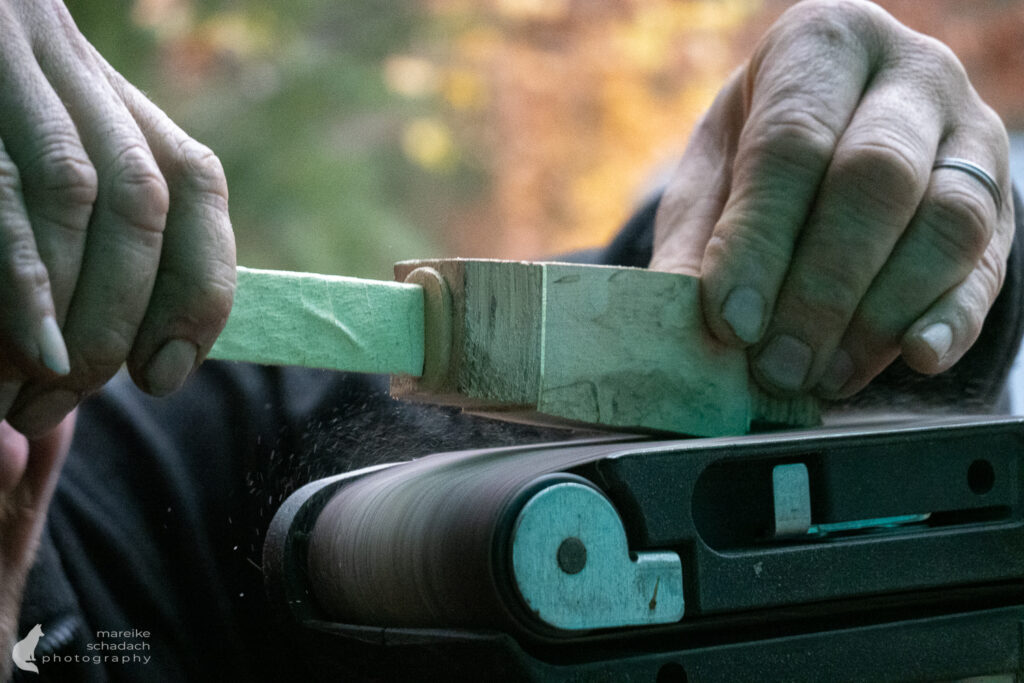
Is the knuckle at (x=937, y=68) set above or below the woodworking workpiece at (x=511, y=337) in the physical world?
above

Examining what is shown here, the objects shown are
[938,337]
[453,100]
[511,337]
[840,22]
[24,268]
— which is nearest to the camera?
[24,268]

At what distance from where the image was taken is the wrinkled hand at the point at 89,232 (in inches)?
19.6

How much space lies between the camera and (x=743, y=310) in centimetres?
79

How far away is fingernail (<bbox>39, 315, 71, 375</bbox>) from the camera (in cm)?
49

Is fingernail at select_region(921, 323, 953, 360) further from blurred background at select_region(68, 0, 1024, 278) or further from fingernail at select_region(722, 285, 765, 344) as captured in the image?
blurred background at select_region(68, 0, 1024, 278)

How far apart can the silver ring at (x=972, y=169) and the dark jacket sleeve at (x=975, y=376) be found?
8.5 inches

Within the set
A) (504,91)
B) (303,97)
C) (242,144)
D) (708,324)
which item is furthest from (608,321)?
(504,91)

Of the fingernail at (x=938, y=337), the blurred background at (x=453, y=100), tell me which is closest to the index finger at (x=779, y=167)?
the fingernail at (x=938, y=337)

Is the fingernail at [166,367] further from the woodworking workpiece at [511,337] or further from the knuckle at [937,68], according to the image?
the knuckle at [937,68]

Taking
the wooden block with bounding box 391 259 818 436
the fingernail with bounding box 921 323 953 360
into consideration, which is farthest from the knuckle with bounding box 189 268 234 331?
the fingernail with bounding box 921 323 953 360

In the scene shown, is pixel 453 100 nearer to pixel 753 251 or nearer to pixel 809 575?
pixel 753 251

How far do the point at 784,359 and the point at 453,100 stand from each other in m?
3.56

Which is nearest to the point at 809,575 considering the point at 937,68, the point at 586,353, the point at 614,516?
the point at 614,516

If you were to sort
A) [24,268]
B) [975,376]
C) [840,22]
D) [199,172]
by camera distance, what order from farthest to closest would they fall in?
1. [975,376]
2. [840,22]
3. [199,172]
4. [24,268]
